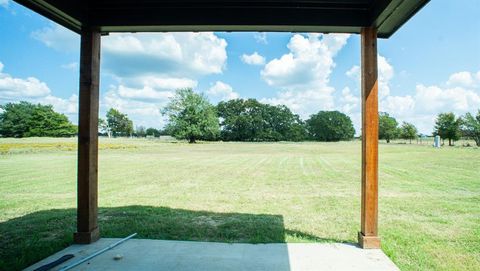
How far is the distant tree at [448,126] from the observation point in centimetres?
4541

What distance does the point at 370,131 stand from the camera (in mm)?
3521

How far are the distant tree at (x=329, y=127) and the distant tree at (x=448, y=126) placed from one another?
28439 mm

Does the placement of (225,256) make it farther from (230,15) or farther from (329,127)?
(329,127)

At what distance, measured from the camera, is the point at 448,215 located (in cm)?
551

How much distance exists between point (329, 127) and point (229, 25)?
75.9 metres

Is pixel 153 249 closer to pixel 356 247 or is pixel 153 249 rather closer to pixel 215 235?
pixel 215 235

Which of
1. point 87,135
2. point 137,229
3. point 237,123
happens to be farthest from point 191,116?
point 87,135

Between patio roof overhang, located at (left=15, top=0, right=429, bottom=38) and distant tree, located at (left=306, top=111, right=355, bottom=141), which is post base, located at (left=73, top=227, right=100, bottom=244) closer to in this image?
patio roof overhang, located at (left=15, top=0, right=429, bottom=38)

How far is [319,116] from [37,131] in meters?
60.8

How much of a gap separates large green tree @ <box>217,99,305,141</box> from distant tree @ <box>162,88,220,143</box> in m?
7.90

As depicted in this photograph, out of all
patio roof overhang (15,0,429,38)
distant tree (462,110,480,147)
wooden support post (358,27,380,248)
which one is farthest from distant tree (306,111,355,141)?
patio roof overhang (15,0,429,38)

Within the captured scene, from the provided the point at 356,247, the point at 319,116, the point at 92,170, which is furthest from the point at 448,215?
the point at 319,116

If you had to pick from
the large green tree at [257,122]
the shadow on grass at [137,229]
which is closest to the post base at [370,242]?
the shadow on grass at [137,229]

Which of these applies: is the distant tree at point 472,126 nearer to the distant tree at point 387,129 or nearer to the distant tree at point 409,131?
the distant tree at point 409,131
